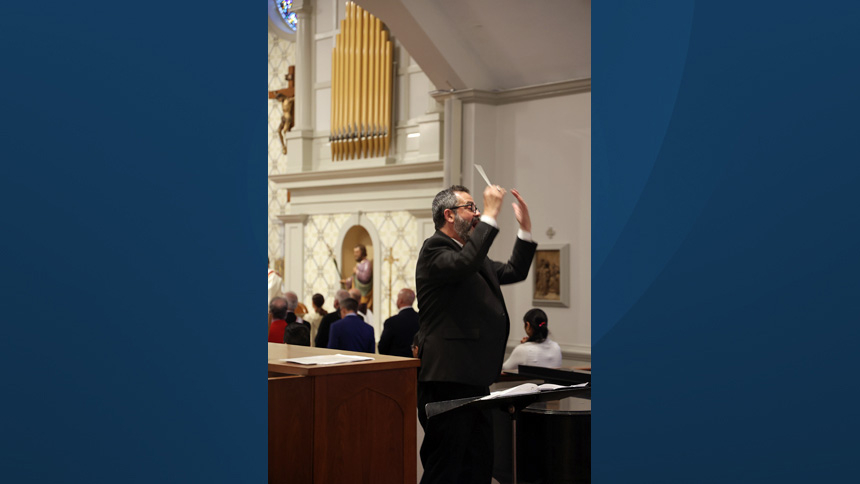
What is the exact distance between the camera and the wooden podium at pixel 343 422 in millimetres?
4172

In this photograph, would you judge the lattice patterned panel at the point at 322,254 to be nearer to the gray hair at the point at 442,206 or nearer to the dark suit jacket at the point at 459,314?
the gray hair at the point at 442,206

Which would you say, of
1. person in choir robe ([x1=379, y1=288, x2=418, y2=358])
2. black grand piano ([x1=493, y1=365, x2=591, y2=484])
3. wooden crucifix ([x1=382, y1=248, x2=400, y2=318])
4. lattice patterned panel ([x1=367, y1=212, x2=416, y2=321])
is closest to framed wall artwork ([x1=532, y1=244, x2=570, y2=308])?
person in choir robe ([x1=379, y1=288, x2=418, y2=358])

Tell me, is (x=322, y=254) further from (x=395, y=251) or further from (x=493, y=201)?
(x=493, y=201)

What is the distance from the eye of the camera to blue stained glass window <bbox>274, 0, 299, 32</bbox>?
13969 millimetres

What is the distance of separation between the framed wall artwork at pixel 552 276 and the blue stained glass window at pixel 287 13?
6.80 meters

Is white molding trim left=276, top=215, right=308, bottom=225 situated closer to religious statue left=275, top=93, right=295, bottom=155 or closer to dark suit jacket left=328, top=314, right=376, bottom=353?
religious statue left=275, top=93, right=295, bottom=155

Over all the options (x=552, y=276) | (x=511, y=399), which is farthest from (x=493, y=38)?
(x=511, y=399)

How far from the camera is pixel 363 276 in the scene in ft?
39.0

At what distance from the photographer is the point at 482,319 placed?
4004mm

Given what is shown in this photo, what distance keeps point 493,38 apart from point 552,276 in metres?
2.29

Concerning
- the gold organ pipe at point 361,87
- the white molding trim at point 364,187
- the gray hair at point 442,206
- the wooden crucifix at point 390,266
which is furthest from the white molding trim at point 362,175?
the gray hair at point 442,206
